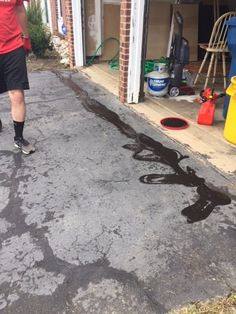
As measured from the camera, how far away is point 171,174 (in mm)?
2826

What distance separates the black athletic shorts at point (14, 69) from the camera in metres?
2.95

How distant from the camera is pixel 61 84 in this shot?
5492mm

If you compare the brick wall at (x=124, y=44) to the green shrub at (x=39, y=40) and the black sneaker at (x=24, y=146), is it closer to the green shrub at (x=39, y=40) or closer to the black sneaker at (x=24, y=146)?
the black sneaker at (x=24, y=146)

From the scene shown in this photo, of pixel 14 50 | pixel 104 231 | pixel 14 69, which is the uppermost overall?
pixel 14 50

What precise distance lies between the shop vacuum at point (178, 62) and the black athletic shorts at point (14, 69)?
2.22 meters

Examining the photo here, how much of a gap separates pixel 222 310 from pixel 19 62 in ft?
8.27

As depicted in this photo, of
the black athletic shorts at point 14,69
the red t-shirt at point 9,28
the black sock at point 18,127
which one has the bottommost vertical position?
the black sock at point 18,127

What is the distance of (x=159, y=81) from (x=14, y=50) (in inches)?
84.7

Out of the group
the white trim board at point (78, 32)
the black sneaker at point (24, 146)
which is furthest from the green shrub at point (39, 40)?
the black sneaker at point (24, 146)

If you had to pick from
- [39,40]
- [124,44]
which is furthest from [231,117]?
[39,40]

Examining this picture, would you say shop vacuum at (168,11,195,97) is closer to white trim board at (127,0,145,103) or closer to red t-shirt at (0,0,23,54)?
white trim board at (127,0,145,103)

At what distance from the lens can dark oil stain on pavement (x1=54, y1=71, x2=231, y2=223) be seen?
94.2 inches

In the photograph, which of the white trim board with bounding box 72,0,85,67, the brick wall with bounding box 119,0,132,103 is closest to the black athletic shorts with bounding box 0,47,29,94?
the brick wall with bounding box 119,0,132,103

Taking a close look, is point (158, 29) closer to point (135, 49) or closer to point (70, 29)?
point (70, 29)
